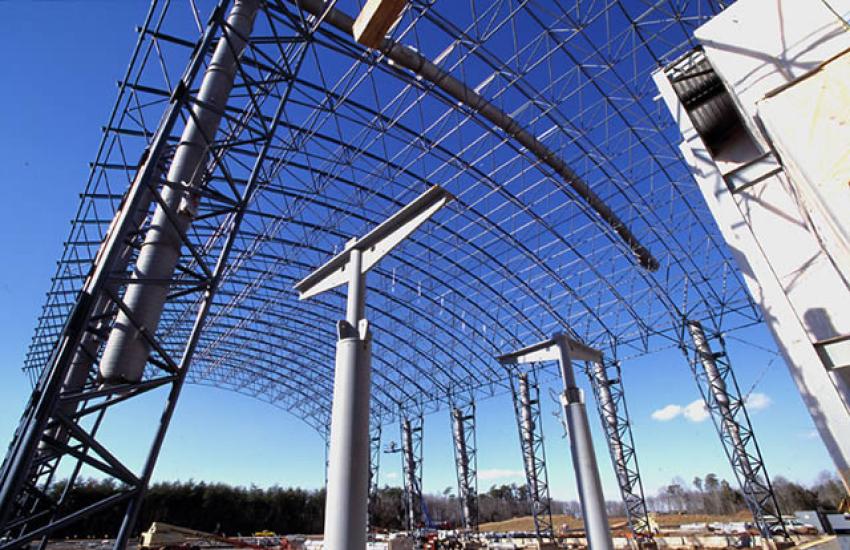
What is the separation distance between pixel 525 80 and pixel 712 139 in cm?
862

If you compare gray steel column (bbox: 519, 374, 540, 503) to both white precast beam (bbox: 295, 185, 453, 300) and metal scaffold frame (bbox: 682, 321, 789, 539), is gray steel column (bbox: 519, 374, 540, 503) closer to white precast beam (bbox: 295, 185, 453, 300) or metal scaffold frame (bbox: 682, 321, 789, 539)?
metal scaffold frame (bbox: 682, 321, 789, 539)

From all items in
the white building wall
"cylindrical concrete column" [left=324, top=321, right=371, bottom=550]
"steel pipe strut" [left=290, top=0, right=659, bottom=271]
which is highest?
"steel pipe strut" [left=290, top=0, right=659, bottom=271]

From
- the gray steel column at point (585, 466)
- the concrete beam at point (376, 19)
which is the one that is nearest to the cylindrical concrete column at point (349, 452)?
the gray steel column at point (585, 466)

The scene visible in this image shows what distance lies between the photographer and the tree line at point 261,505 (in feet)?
146

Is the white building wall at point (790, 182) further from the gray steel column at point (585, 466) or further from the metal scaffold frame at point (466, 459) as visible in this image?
the metal scaffold frame at point (466, 459)

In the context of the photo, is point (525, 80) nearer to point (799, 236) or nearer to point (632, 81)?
point (632, 81)

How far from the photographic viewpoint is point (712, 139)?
8445 millimetres

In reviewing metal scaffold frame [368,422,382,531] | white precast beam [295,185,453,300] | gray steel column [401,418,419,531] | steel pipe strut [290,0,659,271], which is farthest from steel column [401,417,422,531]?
white precast beam [295,185,453,300]

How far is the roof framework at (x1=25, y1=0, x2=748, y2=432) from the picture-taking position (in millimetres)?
13641

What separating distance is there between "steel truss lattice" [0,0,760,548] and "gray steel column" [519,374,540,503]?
284 centimetres

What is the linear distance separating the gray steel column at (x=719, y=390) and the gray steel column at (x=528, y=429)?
11068 millimetres

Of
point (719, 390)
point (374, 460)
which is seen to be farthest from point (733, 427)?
point (374, 460)

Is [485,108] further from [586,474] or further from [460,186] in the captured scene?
[586,474]

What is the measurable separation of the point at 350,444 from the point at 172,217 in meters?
4.74
